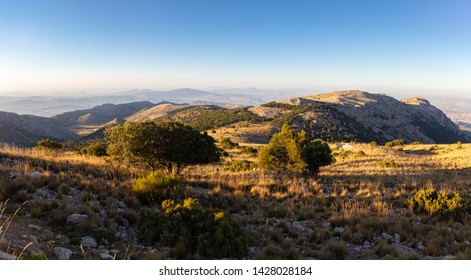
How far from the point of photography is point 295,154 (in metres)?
21.3

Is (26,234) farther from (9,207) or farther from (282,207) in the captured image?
(282,207)

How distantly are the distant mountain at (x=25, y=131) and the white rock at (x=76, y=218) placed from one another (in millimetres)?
162033

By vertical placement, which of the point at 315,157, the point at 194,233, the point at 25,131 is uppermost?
the point at 194,233

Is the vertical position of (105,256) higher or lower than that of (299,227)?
higher

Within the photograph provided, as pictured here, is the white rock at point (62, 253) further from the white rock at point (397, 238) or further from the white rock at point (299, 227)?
the white rock at point (397, 238)

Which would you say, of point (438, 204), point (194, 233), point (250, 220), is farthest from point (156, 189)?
point (438, 204)

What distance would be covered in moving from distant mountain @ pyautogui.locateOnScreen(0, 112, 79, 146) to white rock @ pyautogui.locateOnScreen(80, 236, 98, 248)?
16307 cm

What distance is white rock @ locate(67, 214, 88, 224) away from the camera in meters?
6.46

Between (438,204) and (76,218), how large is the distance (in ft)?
37.3

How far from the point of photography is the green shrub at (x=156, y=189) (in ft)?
28.3

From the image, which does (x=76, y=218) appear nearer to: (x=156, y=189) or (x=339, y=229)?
(x=156, y=189)

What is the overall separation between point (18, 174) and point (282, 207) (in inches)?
345

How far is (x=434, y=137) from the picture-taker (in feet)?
586

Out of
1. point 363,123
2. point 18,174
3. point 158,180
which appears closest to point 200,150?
point 158,180
